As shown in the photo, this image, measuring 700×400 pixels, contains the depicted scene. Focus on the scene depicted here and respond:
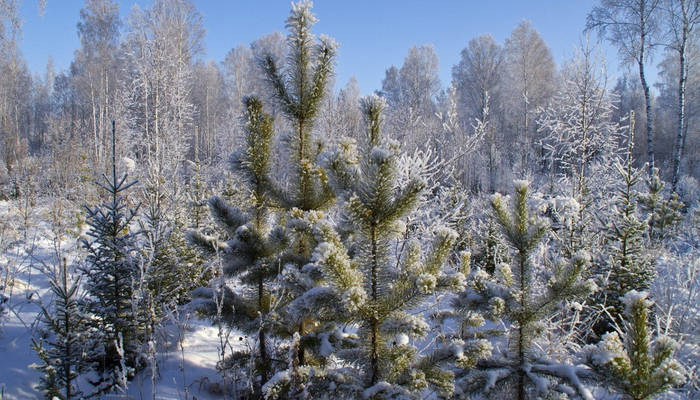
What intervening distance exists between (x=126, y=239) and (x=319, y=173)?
178cm

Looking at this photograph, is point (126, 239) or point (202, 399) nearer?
point (202, 399)

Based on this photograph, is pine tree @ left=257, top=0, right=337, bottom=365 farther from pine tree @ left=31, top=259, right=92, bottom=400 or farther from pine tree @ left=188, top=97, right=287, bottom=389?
pine tree @ left=31, top=259, right=92, bottom=400

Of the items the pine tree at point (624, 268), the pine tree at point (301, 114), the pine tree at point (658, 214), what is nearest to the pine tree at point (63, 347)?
the pine tree at point (301, 114)

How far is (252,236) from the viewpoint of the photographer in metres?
2.36

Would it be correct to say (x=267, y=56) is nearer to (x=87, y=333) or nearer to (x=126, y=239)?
(x=126, y=239)

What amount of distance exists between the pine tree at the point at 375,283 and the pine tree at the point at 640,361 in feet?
2.14

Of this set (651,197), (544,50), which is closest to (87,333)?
(651,197)

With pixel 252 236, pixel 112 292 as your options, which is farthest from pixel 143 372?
pixel 252 236

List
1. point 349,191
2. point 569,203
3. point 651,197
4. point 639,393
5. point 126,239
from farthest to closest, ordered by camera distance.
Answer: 1. point 651,197
2. point 569,203
3. point 126,239
4. point 349,191
5. point 639,393

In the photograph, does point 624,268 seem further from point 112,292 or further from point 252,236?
point 112,292

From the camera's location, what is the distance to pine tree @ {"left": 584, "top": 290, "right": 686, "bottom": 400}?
1.48 metres

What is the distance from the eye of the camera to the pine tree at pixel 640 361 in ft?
4.84

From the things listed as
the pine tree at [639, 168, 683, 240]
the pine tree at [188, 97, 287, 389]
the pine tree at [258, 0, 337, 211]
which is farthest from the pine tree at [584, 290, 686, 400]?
the pine tree at [639, 168, 683, 240]

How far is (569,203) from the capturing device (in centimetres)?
419
